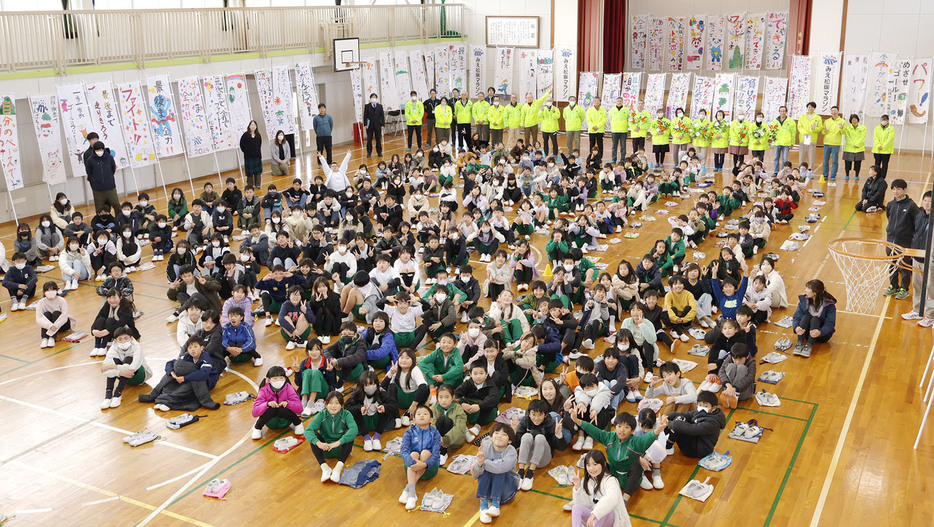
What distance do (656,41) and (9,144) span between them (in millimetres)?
23930

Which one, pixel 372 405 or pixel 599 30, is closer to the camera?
pixel 372 405

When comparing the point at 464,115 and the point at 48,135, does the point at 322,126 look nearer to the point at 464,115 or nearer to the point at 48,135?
the point at 464,115

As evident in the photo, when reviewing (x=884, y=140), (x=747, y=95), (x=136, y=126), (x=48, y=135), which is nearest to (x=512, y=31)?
(x=747, y=95)

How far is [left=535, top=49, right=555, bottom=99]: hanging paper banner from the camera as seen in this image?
3083cm

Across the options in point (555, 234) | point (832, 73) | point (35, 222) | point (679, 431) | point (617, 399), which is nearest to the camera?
point (679, 431)

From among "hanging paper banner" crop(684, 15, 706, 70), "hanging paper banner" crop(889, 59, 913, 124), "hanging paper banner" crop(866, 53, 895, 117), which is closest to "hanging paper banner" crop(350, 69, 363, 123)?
"hanging paper banner" crop(684, 15, 706, 70)

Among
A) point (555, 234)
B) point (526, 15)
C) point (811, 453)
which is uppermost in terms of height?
point (526, 15)

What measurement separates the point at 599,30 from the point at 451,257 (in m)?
17.2

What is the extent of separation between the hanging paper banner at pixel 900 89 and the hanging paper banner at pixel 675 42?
988 centimetres

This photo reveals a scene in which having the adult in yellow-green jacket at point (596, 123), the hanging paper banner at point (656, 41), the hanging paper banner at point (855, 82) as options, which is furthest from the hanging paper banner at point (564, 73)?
the hanging paper banner at point (855, 82)

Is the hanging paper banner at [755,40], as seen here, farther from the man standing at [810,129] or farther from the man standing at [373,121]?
the man standing at [373,121]

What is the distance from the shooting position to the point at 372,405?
967 centimetres

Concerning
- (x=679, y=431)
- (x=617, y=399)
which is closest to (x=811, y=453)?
(x=679, y=431)

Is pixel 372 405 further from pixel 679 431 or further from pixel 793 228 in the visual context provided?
pixel 793 228
